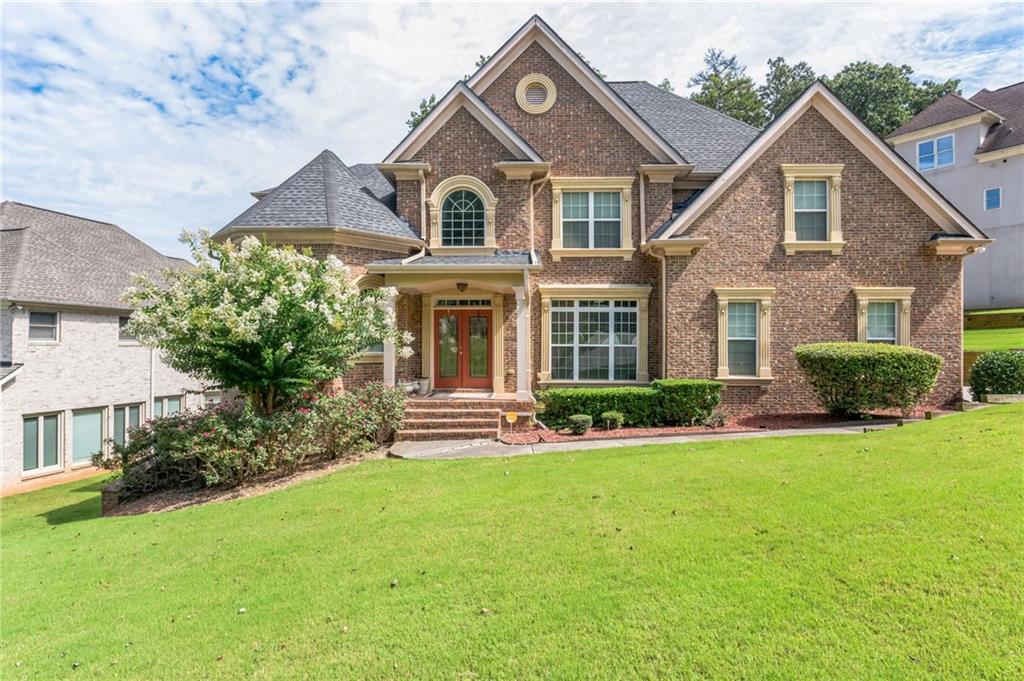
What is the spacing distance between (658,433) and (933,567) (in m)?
6.82

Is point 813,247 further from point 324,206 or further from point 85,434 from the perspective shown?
point 85,434

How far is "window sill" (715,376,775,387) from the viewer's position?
12984 mm

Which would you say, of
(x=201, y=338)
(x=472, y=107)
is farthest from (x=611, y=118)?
(x=201, y=338)

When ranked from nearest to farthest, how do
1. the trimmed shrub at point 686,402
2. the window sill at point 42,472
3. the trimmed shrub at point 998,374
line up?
the trimmed shrub at point 998,374 < the trimmed shrub at point 686,402 < the window sill at point 42,472

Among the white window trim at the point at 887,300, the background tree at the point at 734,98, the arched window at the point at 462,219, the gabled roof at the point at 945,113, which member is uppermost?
Answer: the background tree at the point at 734,98

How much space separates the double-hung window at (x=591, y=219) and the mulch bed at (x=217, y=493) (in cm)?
901

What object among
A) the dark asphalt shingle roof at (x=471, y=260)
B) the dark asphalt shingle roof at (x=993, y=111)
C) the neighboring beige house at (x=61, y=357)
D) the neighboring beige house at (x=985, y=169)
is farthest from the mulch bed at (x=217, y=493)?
the dark asphalt shingle roof at (x=993, y=111)

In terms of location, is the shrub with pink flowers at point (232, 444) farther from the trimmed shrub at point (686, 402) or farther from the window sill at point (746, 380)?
the window sill at point (746, 380)

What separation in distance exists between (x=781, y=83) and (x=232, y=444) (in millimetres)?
49587

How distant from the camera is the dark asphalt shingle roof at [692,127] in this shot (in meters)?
15.2

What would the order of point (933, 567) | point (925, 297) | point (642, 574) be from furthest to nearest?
1. point (925, 297)
2. point (642, 574)
3. point (933, 567)

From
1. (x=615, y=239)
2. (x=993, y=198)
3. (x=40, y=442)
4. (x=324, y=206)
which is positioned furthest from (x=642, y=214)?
(x=993, y=198)

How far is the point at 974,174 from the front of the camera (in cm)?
2583

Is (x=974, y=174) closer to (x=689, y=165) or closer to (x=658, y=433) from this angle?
(x=689, y=165)
